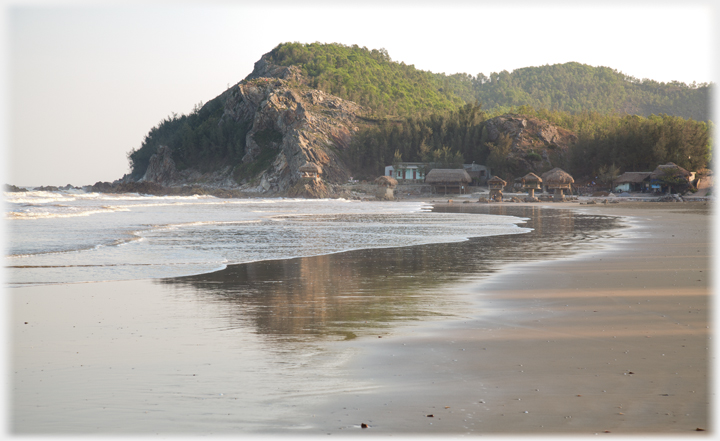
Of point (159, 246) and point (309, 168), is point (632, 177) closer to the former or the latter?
point (309, 168)

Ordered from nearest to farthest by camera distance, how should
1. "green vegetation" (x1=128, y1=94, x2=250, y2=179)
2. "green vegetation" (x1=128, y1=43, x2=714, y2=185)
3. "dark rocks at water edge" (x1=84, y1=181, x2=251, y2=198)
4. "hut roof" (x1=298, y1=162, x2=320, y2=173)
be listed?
1. "green vegetation" (x1=128, y1=43, x2=714, y2=185)
2. "hut roof" (x1=298, y1=162, x2=320, y2=173)
3. "dark rocks at water edge" (x1=84, y1=181, x2=251, y2=198)
4. "green vegetation" (x1=128, y1=94, x2=250, y2=179)

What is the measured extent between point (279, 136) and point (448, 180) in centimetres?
4861

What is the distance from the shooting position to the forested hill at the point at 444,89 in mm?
136625

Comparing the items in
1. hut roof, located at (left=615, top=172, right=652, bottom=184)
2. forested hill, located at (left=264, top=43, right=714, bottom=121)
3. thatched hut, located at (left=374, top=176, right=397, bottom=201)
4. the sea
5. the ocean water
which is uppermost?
forested hill, located at (left=264, top=43, right=714, bottom=121)

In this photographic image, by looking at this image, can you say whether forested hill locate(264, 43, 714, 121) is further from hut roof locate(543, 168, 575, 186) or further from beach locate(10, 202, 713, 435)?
beach locate(10, 202, 713, 435)

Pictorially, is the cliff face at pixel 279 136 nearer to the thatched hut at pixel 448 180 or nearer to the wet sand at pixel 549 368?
the thatched hut at pixel 448 180

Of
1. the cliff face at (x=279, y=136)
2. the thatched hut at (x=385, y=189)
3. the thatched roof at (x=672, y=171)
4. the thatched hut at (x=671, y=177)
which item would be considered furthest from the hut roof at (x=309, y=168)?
the thatched roof at (x=672, y=171)

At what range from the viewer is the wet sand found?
420 cm

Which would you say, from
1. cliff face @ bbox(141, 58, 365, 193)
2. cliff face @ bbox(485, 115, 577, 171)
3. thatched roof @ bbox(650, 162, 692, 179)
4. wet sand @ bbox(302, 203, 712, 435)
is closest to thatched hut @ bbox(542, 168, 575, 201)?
thatched roof @ bbox(650, 162, 692, 179)

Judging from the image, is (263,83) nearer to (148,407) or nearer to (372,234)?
(372,234)

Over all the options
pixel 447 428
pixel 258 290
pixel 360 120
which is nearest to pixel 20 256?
pixel 258 290

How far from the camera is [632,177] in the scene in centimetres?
7138

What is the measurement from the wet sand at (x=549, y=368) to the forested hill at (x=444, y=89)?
110 meters

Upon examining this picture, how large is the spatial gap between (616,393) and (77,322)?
679 cm
